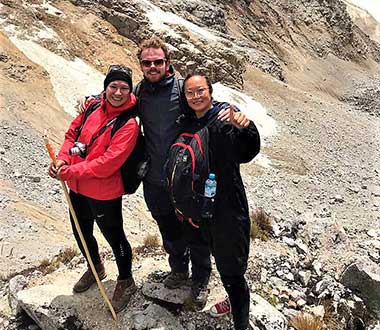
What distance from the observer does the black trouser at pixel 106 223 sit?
15.7ft

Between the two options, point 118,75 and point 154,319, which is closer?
point 118,75

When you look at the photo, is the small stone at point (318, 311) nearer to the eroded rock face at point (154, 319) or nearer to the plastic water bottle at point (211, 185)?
the eroded rock face at point (154, 319)

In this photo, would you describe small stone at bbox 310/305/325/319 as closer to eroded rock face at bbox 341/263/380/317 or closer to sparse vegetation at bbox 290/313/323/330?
sparse vegetation at bbox 290/313/323/330

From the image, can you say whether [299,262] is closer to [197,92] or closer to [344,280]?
[344,280]

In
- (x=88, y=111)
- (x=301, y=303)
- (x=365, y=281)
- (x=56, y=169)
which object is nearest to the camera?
(x=56, y=169)

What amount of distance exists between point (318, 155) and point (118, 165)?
14.9 metres

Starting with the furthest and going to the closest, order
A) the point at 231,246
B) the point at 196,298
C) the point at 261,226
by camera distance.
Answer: the point at 261,226 → the point at 196,298 → the point at 231,246

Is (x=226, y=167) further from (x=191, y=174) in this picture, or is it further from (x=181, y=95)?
(x=181, y=95)

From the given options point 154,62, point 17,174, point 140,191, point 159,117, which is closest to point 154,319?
point 159,117

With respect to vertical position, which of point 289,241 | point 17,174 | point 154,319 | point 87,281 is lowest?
point 17,174

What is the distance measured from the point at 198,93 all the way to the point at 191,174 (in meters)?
0.69

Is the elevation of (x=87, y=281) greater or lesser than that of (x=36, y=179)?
greater

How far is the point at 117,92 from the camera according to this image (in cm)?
449

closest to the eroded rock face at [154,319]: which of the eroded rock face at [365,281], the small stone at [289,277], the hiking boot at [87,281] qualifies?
the hiking boot at [87,281]
